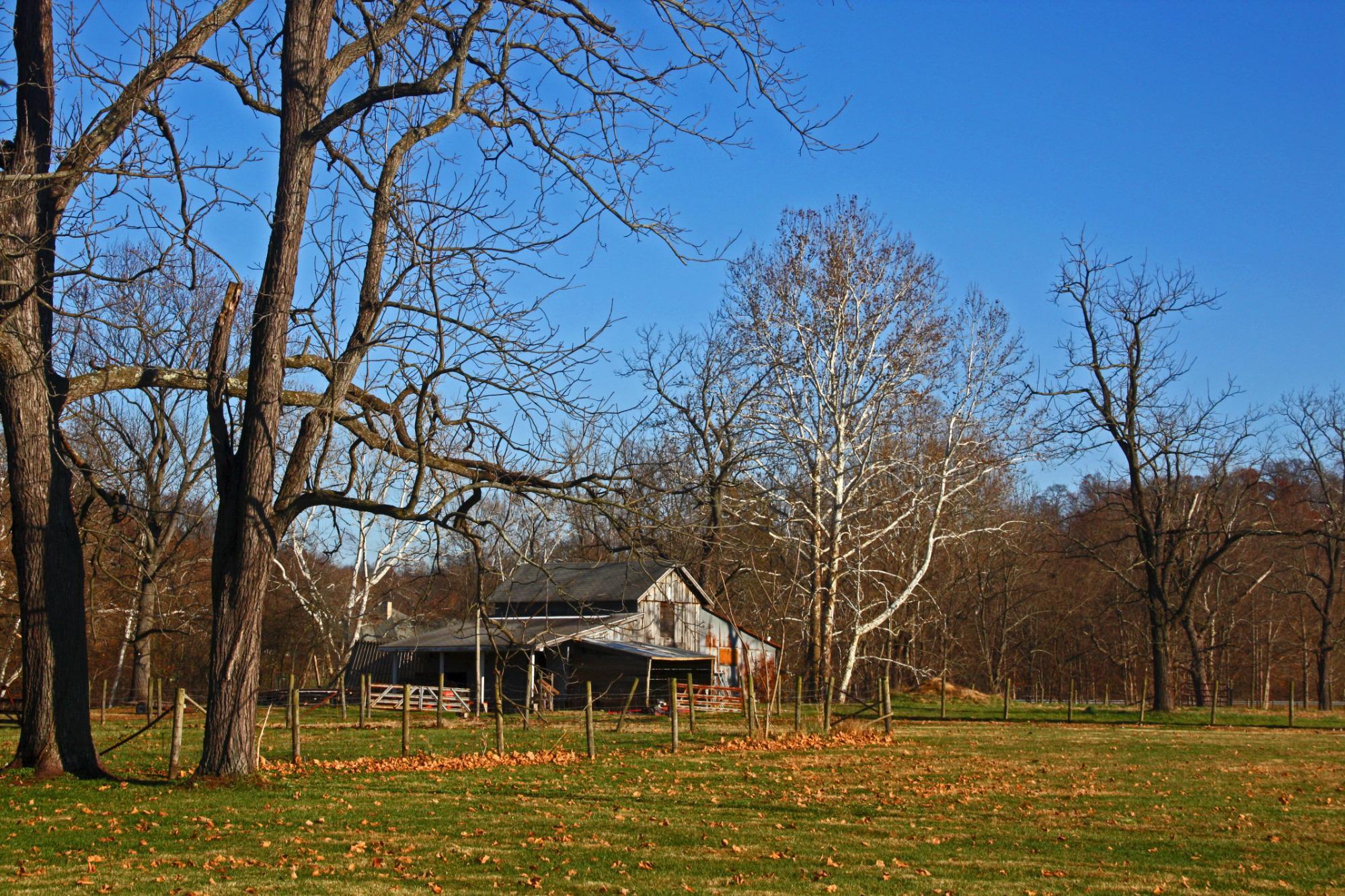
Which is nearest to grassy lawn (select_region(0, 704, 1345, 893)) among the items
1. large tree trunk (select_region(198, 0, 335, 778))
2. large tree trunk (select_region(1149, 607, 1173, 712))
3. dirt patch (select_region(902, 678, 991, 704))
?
large tree trunk (select_region(198, 0, 335, 778))

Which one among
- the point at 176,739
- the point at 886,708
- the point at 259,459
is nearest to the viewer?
the point at 259,459

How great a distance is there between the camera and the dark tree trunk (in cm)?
1176

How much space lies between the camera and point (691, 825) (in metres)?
10.1

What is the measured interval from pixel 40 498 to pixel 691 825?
7.82m

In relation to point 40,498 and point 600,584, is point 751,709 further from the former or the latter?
point 600,584

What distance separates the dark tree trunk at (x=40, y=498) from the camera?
11.8m

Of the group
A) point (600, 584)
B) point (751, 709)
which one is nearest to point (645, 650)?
point (600, 584)

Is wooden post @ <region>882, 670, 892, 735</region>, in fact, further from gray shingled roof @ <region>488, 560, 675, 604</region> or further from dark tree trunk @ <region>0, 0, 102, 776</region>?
gray shingled roof @ <region>488, 560, 675, 604</region>

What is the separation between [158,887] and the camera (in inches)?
277

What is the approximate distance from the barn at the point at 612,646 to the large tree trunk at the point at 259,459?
2327cm

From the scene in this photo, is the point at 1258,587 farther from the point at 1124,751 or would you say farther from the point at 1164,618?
the point at 1124,751

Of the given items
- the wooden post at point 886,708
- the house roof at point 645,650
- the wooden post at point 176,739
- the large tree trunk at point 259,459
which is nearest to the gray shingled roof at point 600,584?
the house roof at point 645,650

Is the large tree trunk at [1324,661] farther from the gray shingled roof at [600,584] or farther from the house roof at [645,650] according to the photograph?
the gray shingled roof at [600,584]

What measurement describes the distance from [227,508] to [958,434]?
72.3 ft
